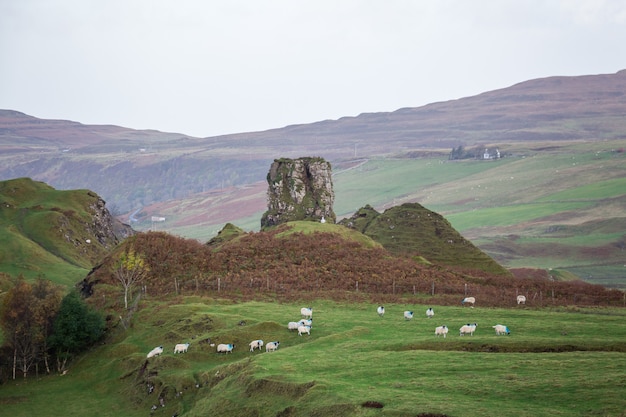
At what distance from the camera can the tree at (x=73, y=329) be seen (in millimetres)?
62128

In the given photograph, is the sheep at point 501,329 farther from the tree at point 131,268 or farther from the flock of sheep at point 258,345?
the tree at point 131,268

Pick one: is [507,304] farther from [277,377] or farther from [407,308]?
[277,377]

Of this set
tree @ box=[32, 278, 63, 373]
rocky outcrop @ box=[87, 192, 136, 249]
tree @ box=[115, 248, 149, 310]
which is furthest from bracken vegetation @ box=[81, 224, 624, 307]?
rocky outcrop @ box=[87, 192, 136, 249]

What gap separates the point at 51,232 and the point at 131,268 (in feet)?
165

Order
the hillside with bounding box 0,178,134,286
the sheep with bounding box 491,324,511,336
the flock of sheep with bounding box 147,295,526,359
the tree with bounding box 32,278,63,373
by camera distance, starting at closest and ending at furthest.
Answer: the sheep with bounding box 491,324,511,336
the flock of sheep with bounding box 147,295,526,359
the tree with bounding box 32,278,63,373
the hillside with bounding box 0,178,134,286

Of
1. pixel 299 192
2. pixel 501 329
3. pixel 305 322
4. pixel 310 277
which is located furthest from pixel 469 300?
pixel 299 192

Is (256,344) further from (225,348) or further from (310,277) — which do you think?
(310,277)

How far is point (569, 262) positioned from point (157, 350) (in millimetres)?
155234

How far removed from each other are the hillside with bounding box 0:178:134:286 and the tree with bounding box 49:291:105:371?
3349 centimetres

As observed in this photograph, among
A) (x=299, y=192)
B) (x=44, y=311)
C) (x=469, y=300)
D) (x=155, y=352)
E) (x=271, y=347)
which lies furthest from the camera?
(x=299, y=192)

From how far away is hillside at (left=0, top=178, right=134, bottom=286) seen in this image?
341ft

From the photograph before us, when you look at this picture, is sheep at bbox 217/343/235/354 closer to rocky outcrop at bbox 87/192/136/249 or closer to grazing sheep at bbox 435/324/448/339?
grazing sheep at bbox 435/324/448/339

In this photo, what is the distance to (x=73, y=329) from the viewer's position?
204 feet

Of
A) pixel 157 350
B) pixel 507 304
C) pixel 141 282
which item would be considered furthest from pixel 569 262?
pixel 157 350
